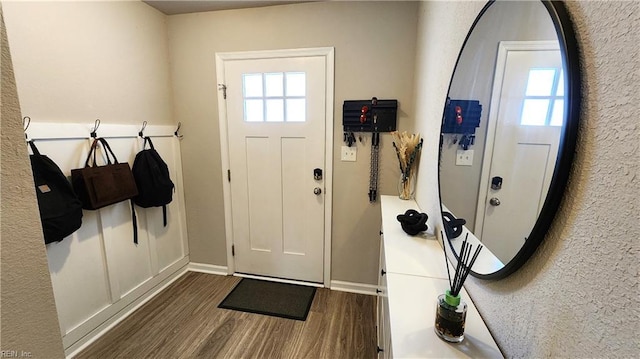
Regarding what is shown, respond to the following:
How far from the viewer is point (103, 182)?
178 centimetres

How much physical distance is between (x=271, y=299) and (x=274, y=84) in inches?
74.2

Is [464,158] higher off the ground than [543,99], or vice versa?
[543,99]

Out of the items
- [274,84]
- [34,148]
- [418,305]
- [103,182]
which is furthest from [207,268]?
[418,305]

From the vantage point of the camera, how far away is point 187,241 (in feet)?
8.99

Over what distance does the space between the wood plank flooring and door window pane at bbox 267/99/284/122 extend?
1.64 m

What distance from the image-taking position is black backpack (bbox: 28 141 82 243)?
57.1 inches

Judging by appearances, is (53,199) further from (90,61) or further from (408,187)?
(408,187)

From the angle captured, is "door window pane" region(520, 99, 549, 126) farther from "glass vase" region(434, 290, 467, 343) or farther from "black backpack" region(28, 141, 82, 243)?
"black backpack" region(28, 141, 82, 243)

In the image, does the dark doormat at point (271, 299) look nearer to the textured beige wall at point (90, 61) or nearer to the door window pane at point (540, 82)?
the textured beige wall at point (90, 61)

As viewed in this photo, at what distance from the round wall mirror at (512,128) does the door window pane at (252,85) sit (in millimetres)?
1729

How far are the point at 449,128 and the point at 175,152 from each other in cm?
239

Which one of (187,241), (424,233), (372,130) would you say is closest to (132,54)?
(187,241)

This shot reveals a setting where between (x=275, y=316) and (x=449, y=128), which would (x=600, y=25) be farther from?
(x=275, y=316)

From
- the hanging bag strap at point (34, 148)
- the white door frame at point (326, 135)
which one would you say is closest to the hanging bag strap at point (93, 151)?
the hanging bag strap at point (34, 148)
